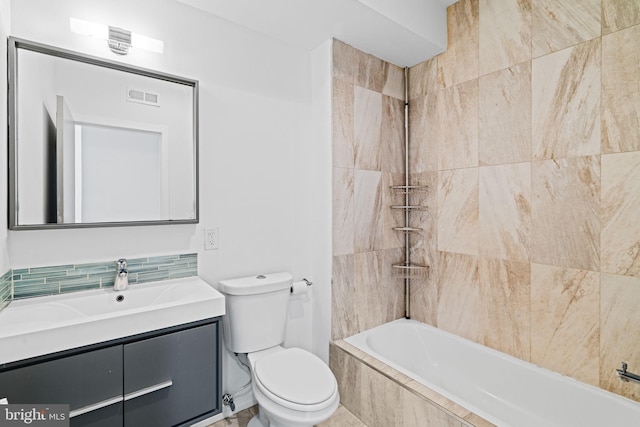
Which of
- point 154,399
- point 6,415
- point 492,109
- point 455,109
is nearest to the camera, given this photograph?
point 6,415

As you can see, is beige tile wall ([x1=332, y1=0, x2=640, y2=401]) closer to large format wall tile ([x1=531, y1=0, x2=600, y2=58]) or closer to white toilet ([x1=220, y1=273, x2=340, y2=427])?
large format wall tile ([x1=531, y1=0, x2=600, y2=58])

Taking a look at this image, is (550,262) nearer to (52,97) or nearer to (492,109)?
(492,109)

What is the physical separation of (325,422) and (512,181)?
1.81m

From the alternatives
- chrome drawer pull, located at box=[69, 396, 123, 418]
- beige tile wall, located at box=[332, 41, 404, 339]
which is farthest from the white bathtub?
chrome drawer pull, located at box=[69, 396, 123, 418]

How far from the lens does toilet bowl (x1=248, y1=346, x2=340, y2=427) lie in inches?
53.9

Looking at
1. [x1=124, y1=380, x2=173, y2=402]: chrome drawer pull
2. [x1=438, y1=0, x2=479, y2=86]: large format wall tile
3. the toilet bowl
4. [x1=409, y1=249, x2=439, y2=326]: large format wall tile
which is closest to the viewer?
[x1=124, y1=380, x2=173, y2=402]: chrome drawer pull

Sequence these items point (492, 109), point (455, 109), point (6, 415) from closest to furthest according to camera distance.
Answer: point (6, 415)
point (492, 109)
point (455, 109)

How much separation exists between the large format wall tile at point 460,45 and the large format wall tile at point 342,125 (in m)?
0.69

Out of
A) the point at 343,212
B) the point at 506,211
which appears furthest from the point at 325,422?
the point at 506,211

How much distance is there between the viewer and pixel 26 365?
1051 millimetres

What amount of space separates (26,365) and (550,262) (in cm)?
234

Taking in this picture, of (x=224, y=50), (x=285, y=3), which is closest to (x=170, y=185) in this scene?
(x=224, y=50)

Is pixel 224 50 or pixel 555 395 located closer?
pixel 555 395

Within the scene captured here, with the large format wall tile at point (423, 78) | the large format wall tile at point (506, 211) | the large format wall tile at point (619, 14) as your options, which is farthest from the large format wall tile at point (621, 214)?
the large format wall tile at point (423, 78)
